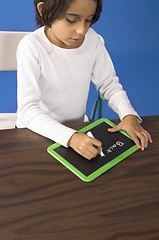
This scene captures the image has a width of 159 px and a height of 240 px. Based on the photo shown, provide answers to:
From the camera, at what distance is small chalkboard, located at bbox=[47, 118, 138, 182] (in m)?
0.76

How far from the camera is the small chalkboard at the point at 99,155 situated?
0.76 m

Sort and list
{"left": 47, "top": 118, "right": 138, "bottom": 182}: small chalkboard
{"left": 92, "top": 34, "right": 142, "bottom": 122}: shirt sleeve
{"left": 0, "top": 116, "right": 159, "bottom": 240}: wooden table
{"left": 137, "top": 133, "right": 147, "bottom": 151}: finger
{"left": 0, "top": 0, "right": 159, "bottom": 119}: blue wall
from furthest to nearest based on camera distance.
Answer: {"left": 0, "top": 0, "right": 159, "bottom": 119}: blue wall → {"left": 92, "top": 34, "right": 142, "bottom": 122}: shirt sleeve → {"left": 137, "top": 133, "right": 147, "bottom": 151}: finger → {"left": 47, "top": 118, "right": 138, "bottom": 182}: small chalkboard → {"left": 0, "top": 116, "right": 159, "bottom": 240}: wooden table

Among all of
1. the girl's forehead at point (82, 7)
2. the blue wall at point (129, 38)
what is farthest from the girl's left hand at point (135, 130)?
the blue wall at point (129, 38)

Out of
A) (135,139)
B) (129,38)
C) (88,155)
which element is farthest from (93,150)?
(129,38)

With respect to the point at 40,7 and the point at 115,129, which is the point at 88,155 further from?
Answer: the point at 40,7

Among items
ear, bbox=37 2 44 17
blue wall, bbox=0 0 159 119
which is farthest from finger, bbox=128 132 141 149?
blue wall, bbox=0 0 159 119

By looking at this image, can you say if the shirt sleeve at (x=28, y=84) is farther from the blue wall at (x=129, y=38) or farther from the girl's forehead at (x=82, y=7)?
the blue wall at (x=129, y=38)

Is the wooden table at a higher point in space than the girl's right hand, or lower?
lower

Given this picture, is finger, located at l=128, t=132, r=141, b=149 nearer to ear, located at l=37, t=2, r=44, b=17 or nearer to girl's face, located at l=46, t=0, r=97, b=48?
girl's face, located at l=46, t=0, r=97, b=48

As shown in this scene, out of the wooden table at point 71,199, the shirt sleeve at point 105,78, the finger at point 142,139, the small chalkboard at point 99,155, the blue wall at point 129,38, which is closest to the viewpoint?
the wooden table at point 71,199

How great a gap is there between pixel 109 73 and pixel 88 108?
1216 mm

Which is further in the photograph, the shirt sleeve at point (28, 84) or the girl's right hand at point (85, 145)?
the shirt sleeve at point (28, 84)

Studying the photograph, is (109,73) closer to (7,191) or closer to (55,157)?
(55,157)

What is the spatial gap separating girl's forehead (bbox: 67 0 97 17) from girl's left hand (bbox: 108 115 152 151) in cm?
35
